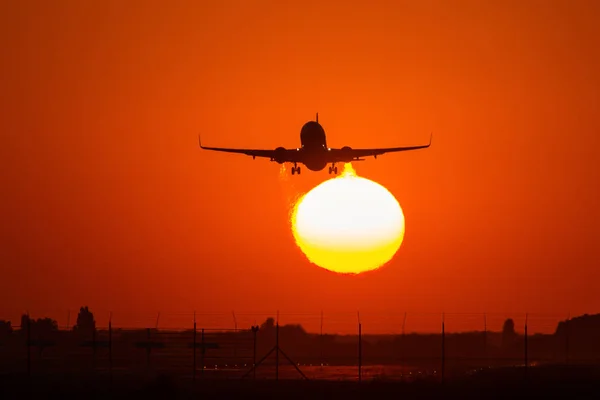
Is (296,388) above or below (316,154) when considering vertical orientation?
below

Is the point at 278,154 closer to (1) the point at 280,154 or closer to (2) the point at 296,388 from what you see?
(1) the point at 280,154

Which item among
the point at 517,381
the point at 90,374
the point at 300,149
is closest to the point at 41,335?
the point at 300,149

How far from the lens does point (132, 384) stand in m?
69.6

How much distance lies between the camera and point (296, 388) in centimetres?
7000

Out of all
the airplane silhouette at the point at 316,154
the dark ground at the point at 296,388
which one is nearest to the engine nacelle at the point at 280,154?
the airplane silhouette at the point at 316,154

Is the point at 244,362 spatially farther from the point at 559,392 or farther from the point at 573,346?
the point at 559,392

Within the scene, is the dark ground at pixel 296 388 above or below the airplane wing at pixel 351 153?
below

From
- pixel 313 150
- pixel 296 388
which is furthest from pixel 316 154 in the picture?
pixel 296 388

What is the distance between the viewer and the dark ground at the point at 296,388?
213ft

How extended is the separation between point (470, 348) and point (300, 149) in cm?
4235

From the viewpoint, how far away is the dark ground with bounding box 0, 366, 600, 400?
213 feet

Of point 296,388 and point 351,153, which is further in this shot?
point 351,153

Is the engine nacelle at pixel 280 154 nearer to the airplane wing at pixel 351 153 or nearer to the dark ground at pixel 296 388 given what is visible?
the airplane wing at pixel 351 153

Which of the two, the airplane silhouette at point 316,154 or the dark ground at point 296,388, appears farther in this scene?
the airplane silhouette at point 316,154
